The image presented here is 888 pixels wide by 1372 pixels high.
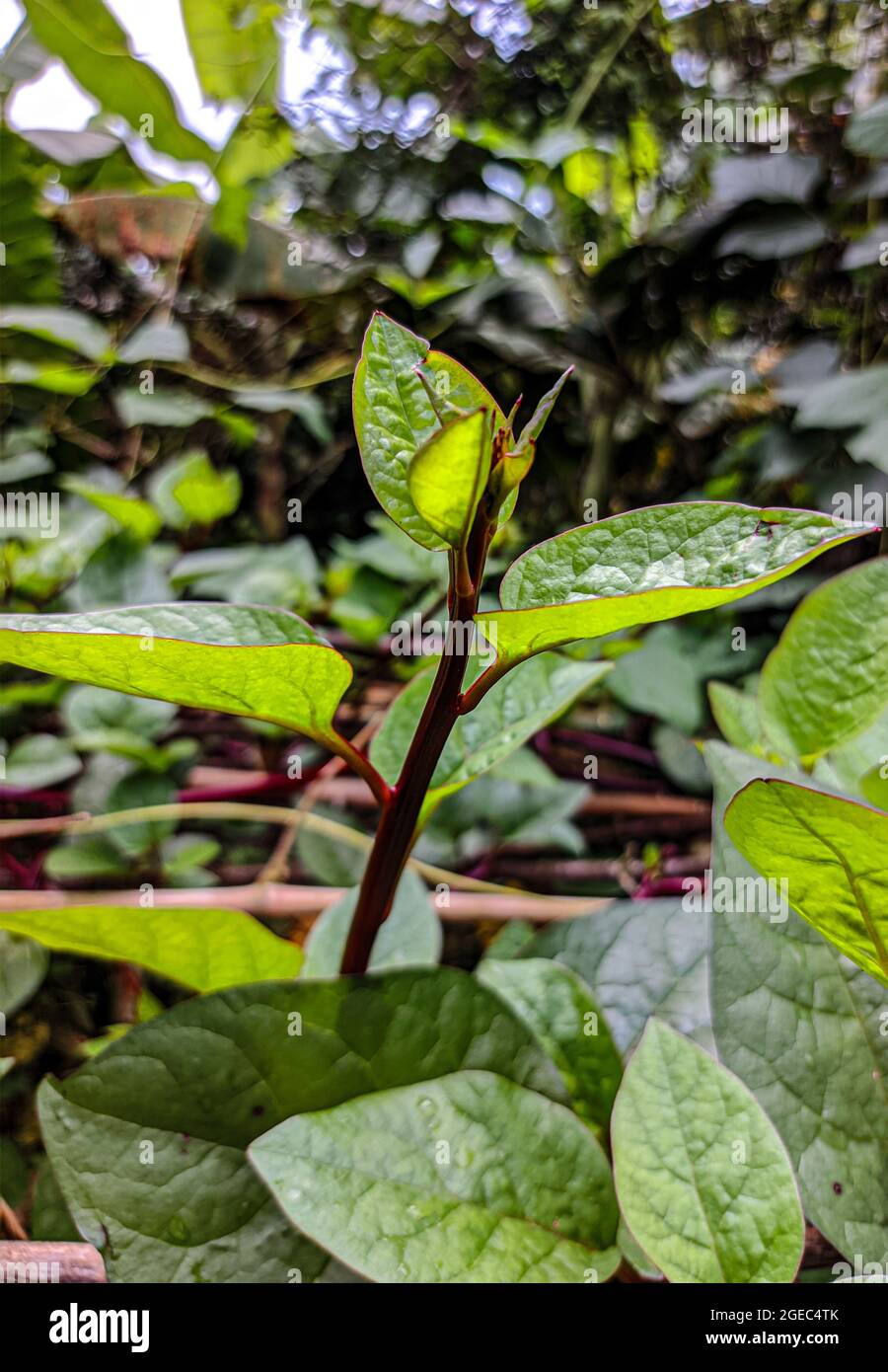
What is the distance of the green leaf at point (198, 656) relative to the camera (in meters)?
0.14

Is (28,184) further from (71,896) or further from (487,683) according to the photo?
(487,683)

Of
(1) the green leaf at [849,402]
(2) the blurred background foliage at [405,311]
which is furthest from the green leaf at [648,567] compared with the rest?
(1) the green leaf at [849,402]


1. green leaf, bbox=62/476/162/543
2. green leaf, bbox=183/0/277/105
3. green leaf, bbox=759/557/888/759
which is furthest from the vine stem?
green leaf, bbox=183/0/277/105

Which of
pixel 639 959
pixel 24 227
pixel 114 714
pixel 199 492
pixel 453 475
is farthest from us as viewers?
pixel 24 227

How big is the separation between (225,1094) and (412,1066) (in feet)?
0.13

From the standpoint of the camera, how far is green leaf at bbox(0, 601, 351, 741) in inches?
5.6

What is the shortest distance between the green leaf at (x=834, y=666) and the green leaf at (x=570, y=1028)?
0.10 m

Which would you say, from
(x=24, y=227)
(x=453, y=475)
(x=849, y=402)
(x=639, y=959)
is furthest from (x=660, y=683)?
(x=24, y=227)

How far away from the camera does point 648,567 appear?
154mm

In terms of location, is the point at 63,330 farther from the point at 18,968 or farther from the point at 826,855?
the point at 826,855

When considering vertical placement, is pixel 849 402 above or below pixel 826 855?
above

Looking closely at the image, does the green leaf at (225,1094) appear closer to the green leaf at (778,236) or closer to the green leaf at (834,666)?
the green leaf at (834,666)

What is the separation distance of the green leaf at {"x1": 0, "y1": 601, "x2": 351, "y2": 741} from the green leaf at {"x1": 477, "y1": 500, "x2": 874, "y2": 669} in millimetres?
36

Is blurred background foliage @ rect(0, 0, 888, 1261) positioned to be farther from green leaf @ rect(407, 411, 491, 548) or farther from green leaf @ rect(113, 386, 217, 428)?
green leaf @ rect(407, 411, 491, 548)
